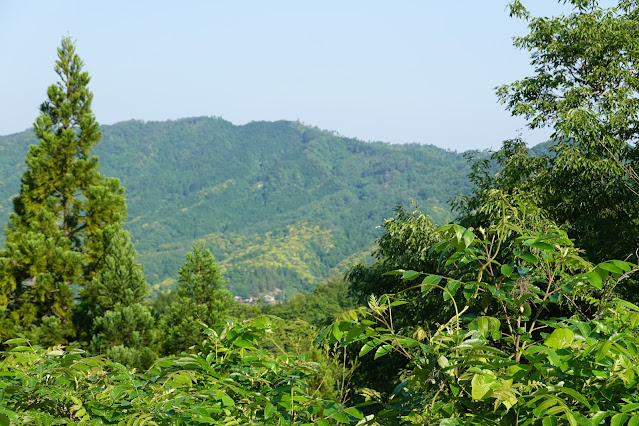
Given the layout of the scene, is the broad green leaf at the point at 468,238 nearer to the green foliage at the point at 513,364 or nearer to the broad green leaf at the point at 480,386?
the green foliage at the point at 513,364

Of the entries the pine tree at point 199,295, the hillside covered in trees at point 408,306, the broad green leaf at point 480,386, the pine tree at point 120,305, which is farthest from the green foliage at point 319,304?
the broad green leaf at point 480,386

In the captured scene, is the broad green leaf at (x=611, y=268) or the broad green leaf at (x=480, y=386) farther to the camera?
the broad green leaf at (x=611, y=268)

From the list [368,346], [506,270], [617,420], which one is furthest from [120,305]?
[617,420]

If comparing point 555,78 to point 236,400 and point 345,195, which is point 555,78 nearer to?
point 236,400

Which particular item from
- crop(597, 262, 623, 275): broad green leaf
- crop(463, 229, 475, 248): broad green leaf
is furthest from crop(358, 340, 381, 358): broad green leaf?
crop(597, 262, 623, 275): broad green leaf

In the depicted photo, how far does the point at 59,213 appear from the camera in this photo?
12.5m

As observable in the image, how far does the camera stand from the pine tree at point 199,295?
13.0 metres

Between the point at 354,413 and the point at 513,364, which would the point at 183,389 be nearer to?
the point at 354,413

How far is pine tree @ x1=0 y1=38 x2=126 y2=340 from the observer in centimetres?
1151

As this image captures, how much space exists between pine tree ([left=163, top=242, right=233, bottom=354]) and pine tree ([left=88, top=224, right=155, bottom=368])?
1.34 metres

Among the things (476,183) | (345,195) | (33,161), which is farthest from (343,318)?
(345,195)

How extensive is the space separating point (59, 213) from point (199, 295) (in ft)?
11.6

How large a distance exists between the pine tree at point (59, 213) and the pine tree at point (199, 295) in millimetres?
1968

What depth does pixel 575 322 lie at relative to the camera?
1377 mm
